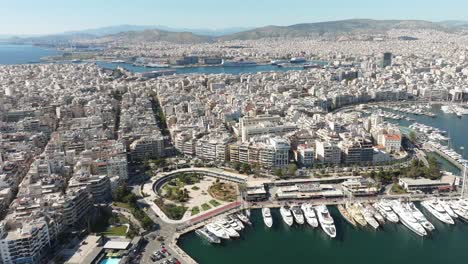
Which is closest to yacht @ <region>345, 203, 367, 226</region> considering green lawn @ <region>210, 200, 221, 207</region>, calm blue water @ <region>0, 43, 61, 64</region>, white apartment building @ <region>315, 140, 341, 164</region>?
white apartment building @ <region>315, 140, 341, 164</region>

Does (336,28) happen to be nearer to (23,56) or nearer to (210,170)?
(23,56)

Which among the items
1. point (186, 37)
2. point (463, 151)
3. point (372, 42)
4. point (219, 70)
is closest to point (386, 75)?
point (463, 151)

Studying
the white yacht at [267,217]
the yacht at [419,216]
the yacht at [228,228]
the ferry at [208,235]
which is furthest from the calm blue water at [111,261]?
the yacht at [419,216]

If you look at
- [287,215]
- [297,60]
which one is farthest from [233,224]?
[297,60]

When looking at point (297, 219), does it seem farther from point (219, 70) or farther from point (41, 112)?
point (219, 70)

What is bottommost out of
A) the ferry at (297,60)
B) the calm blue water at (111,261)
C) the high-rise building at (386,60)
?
the calm blue water at (111,261)

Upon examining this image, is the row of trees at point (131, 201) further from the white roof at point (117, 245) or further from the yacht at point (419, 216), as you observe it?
the yacht at point (419, 216)
